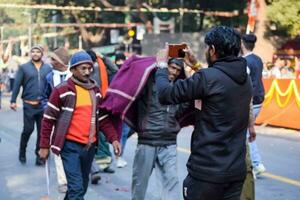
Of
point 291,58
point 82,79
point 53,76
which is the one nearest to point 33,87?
point 53,76

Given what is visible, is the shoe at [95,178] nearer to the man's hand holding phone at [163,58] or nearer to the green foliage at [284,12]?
the man's hand holding phone at [163,58]

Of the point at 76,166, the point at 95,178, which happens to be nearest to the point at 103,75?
the point at 95,178

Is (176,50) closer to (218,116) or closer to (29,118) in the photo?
(218,116)

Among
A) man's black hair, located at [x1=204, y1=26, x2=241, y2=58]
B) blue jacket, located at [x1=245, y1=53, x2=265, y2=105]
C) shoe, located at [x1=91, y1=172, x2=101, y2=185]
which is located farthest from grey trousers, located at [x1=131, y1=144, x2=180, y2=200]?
blue jacket, located at [x1=245, y1=53, x2=265, y2=105]

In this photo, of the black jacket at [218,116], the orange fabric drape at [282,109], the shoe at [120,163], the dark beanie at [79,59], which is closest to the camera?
the black jacket at [218,116]

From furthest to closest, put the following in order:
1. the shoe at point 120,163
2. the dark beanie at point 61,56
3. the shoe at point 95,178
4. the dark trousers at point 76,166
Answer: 1. the shoe at point 120,163
2. the shoe at point 95,178
3. the dark beanie at point 61,56
4. the dark trousers at point 76,166

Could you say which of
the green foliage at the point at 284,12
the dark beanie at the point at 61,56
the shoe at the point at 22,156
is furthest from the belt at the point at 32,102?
the green foliage at the point at 284,12

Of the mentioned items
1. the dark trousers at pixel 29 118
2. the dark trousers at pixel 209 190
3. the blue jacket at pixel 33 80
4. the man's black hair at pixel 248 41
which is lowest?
the dark trousers at pixel 29 118

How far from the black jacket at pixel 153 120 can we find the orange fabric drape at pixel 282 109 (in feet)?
28.6

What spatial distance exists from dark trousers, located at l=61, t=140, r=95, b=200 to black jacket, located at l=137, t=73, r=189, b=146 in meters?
0.50

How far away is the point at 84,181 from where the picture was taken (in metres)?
5.72

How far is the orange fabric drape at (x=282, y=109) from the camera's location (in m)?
14.2

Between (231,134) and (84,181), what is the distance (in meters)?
2.26

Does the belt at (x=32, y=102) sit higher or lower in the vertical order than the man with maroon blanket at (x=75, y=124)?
lower
